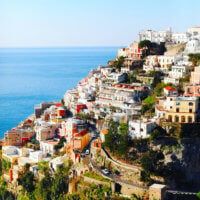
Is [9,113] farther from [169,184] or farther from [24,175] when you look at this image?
[169,184]

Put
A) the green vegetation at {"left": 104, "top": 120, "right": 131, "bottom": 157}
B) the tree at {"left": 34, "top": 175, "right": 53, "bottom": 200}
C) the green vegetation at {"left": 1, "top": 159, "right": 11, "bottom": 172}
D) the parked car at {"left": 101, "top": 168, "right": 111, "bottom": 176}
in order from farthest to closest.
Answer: the green vegetation at {"left": 1, "top": 159, "right": 11, "bottom": 172} → the tree at {"left": 34, "top": 175, "right": 53, "bottom": 200} → the green vegetation at {"left": 104, "top": 120, "right": 131, "bottom": 157} → the parked car at {"left": 101, "top": 168, "right": 111, "bottom": 176}

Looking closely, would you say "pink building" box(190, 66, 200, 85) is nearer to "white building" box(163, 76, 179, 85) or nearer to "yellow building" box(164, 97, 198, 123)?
"white building" box(163, 76, 179, 85)

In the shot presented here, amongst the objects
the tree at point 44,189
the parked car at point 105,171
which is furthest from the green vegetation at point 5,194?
the parked car at point 105,171

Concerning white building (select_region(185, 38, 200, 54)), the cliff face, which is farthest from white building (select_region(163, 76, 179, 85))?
the cliff face

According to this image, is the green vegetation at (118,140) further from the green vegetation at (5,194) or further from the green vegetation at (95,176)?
the green vegetation at (5,194)

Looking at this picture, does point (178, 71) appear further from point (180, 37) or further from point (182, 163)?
point (180, 37)

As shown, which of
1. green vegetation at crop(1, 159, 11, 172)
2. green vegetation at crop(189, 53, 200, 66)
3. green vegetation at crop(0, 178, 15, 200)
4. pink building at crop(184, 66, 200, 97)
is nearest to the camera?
pink building at crop(184, 66, 200, 97)

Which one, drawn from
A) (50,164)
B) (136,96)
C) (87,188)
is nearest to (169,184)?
(87,188)
